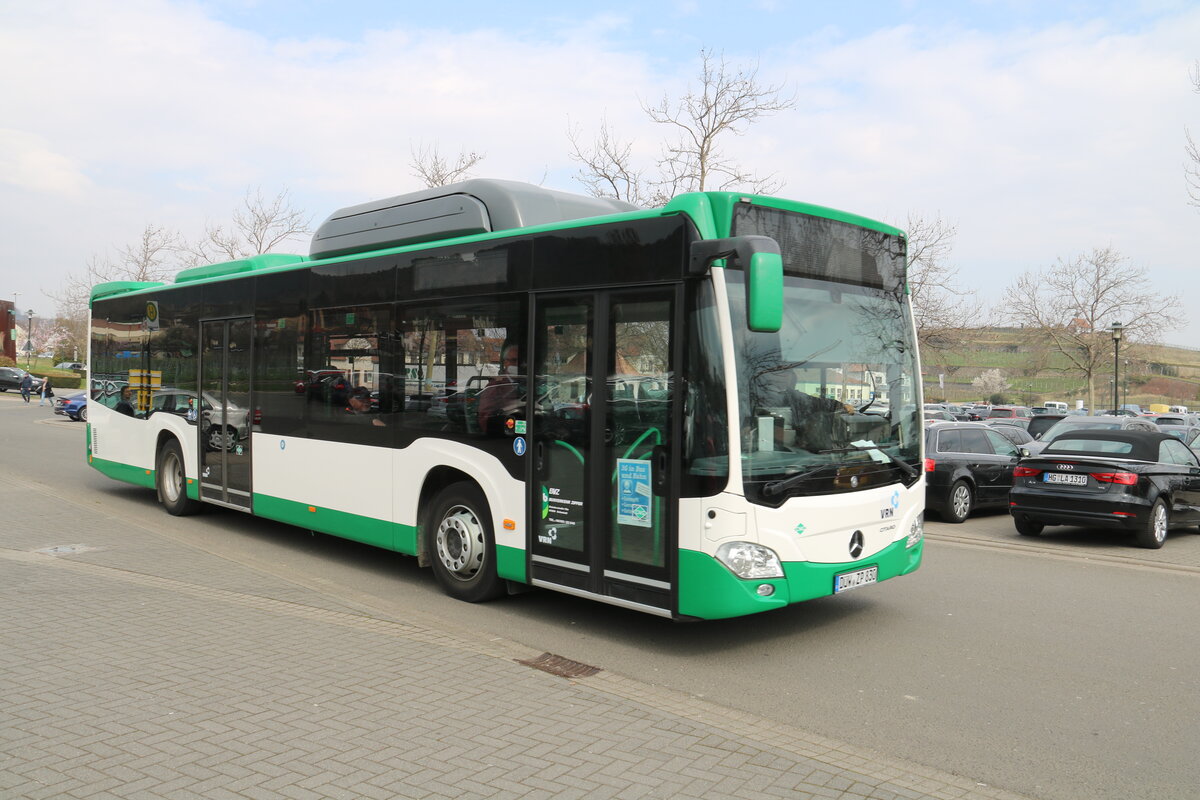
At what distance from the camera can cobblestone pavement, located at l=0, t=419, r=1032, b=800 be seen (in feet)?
13.7

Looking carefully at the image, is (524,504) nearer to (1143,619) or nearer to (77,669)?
(77,669)

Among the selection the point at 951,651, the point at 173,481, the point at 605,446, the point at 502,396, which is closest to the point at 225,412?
the point at 173,481

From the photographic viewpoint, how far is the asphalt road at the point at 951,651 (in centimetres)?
479

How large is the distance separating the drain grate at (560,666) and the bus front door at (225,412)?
5.60 m

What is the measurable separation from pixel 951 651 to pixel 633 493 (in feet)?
8.21

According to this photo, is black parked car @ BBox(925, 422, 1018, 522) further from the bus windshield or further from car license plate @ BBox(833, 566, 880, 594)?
car license plate @ BBox(833, 566, 880, 594)

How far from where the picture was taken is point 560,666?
6.10 meters

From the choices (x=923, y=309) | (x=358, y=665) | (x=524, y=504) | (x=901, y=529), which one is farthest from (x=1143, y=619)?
(x=923, y=309)

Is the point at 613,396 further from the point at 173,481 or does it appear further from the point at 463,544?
the point at 173,481

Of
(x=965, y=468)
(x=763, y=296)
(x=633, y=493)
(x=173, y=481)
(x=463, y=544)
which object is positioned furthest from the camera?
(x=965, y=468)

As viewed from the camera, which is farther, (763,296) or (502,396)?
(502,396)

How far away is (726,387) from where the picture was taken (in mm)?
5914

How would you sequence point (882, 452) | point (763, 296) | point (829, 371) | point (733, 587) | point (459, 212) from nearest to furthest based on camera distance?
point (763, 296), point (733, 587), point (829, 371), point (882, 452), point (459, 212)

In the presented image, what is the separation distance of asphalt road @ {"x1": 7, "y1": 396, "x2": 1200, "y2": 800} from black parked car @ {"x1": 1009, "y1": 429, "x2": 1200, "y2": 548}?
648 millimetres
